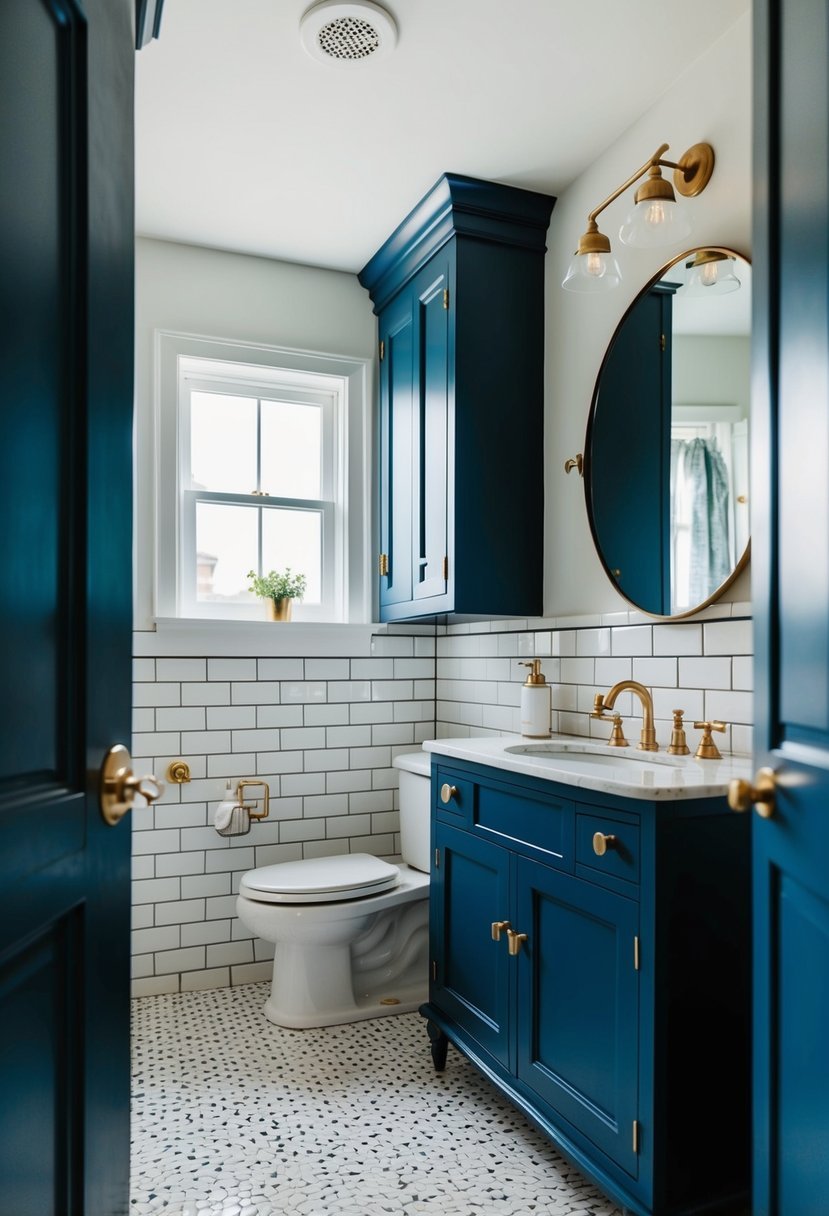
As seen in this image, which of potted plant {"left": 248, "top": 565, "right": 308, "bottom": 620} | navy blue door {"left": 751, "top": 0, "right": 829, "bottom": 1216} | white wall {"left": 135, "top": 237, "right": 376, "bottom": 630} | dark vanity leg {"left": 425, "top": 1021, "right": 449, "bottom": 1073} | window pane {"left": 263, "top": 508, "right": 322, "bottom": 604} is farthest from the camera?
window pane {"left": 263, "top": 508, "right": 322, "bottom": 604}

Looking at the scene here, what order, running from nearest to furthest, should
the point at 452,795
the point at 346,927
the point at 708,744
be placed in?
the point at 708,744 < the point at 452,795 < the point at 346,927

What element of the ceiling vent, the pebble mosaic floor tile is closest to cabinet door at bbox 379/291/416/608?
the ceiling vent

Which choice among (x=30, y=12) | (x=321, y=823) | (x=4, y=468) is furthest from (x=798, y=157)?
(x=321, y=823)

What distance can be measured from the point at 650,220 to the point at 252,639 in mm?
1908

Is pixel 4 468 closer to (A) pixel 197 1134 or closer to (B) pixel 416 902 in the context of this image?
(A) pixel 197 1134

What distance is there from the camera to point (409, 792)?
10.3 ft

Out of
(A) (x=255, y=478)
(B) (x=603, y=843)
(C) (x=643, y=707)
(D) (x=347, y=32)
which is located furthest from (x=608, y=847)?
(A) (x=255, y=478)

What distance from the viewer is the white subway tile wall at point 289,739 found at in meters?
2.95

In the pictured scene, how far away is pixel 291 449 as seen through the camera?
3.40m

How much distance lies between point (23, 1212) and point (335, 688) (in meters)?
2.52

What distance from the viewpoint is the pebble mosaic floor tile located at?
186 centimetres

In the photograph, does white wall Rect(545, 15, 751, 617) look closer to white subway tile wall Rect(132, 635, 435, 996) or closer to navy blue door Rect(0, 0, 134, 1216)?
white subway tile wall Rect(132, 635, 435, 996)

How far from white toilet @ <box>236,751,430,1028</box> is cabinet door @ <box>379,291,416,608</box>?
2.30 feet

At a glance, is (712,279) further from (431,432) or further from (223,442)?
(223,442)
